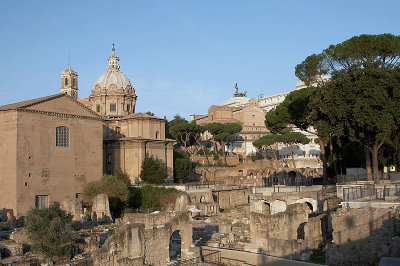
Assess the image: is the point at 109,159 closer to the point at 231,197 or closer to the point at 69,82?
the point at 231,197

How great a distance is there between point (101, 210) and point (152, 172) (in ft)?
39.7

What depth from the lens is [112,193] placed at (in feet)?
107

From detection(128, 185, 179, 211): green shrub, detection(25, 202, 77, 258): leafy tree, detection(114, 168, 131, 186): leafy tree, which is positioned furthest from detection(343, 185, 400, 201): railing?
detection(114, 168, 131, 186): leafy tree

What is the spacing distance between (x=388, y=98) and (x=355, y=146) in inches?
563

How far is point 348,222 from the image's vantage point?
594 inches

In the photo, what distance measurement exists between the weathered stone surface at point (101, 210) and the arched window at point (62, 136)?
7300mm

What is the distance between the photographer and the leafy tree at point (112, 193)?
A: 32.7 metres

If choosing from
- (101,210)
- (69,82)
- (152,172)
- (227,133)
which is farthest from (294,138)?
(69,82)

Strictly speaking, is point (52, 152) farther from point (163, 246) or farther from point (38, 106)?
point (163, 246)

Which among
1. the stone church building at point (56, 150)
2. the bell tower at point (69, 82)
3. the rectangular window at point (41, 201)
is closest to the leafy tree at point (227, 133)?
the stone church building at point (56, 150)

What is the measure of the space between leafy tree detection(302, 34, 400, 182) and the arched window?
18.7m

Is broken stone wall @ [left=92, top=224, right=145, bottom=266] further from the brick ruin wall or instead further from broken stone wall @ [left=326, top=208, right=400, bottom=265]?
broken stone wall @ [left=326, top=208, right=400, bottom=265]

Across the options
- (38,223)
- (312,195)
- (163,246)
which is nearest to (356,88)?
(312,195)

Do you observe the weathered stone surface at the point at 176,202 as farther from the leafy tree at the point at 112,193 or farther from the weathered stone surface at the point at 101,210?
the weathered stone surface at the point at 101,210
